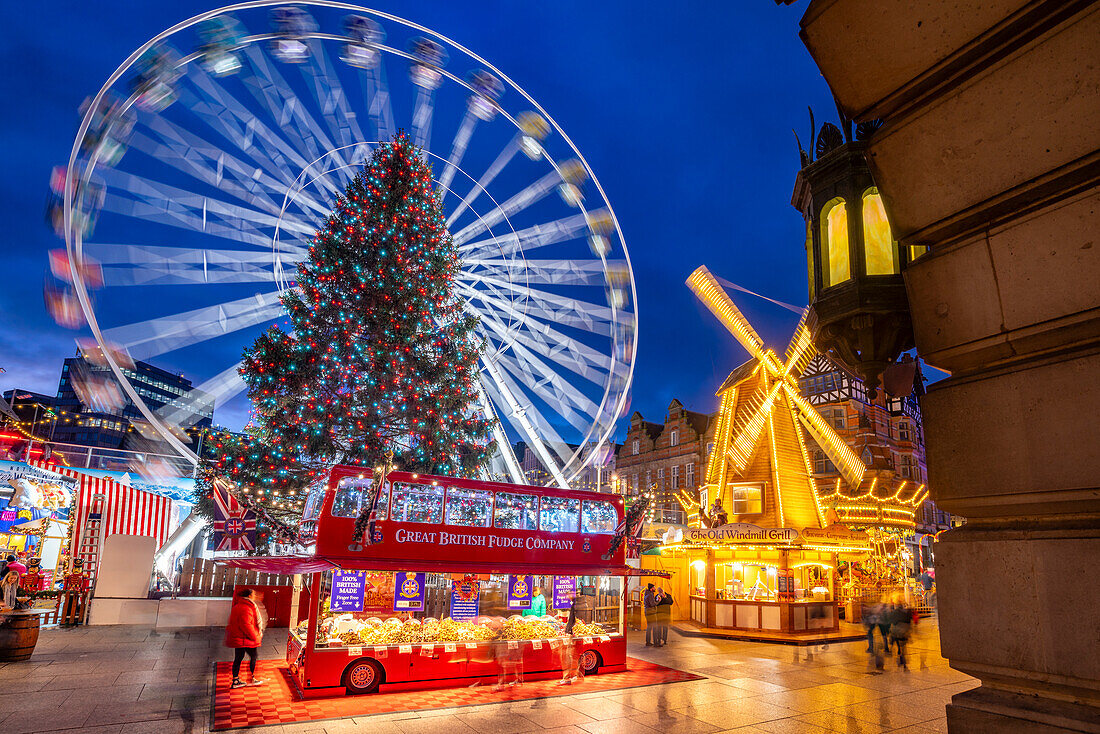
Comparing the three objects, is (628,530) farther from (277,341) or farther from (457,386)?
(277,341)

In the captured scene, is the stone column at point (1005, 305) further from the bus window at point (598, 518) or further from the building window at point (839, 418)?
the building window at point (839, 418)

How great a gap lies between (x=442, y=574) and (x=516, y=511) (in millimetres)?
2034

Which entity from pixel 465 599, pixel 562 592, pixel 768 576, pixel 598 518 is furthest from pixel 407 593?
pixel 768 576

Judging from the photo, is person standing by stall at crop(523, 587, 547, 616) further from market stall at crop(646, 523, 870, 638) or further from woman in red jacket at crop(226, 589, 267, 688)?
market stall at crop(646, 523, 870, 638)

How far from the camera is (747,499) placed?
2384 cm

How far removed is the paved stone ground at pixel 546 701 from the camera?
29.3 feet

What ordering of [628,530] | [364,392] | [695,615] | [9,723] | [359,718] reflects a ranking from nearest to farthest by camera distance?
[9,723], [359,718], [628,530], [364,392], [695,615]

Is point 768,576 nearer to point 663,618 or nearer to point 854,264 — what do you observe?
point 663,618

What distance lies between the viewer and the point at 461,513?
13078mm

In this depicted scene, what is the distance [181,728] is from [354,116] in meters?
15.8

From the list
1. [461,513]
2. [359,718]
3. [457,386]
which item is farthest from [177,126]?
[359,718]

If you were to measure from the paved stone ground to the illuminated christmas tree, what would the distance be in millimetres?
5681

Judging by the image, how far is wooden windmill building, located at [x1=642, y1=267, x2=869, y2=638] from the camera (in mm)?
22531

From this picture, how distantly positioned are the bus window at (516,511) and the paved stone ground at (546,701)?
3582 millimetres
